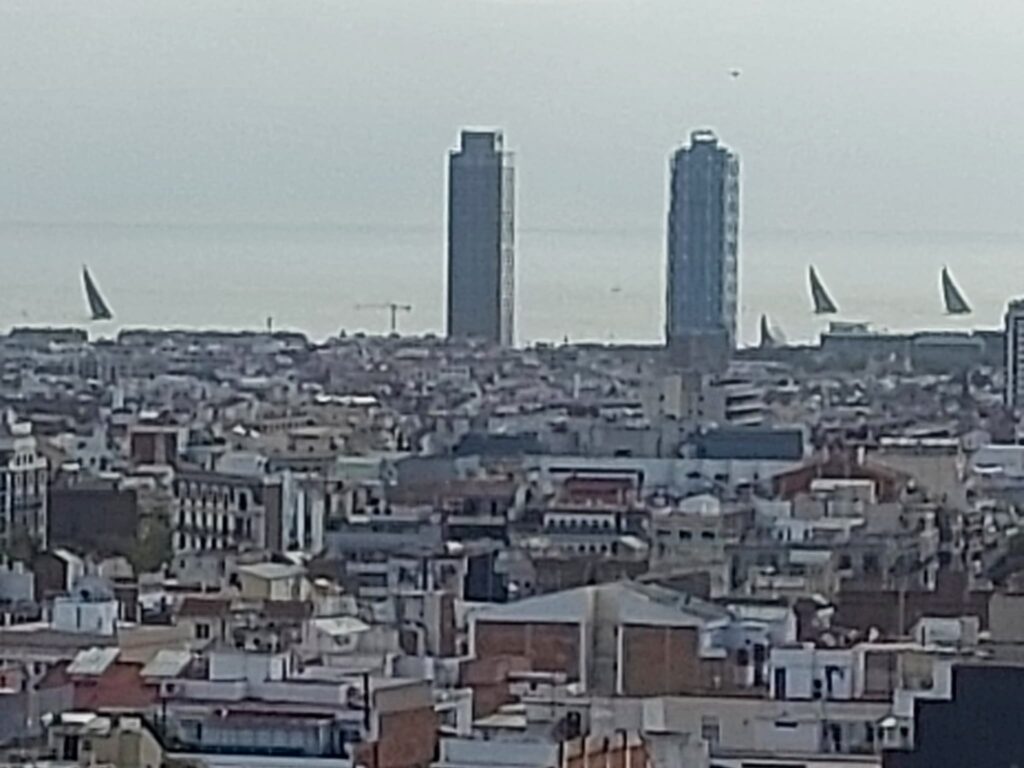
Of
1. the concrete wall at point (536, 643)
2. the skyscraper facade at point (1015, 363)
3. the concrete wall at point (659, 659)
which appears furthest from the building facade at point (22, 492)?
the skyscraper facade at point (1015, 363)

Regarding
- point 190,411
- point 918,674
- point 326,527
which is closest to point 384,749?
point 918,674

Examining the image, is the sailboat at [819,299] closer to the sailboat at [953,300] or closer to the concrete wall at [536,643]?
the sailboat at [953,300]

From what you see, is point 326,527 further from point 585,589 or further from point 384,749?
point 384,749

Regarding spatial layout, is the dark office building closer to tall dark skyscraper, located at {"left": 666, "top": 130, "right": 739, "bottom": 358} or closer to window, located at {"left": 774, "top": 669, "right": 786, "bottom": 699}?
window, located at {"left": 774, "top": 669, "right": 786, "bottom": 699}

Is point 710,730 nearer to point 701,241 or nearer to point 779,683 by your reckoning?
point 779,683

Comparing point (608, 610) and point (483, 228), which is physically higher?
point (483, 228)

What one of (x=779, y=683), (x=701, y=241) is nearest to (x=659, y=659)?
(x=779, y=683)

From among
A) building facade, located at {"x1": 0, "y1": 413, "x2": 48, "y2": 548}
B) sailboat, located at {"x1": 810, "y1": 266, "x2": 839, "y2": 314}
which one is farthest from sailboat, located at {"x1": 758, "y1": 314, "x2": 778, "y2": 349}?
building facade, located at {"x1": 0, "y1": 413, "x2": 48, "y2": 548}
